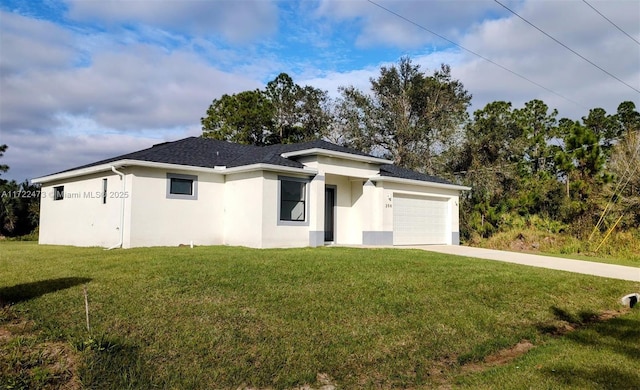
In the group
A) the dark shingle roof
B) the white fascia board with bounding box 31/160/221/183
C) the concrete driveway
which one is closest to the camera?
the concrete driveway

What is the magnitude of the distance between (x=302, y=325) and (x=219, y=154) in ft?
44.1

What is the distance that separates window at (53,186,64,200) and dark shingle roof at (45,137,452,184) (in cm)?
164

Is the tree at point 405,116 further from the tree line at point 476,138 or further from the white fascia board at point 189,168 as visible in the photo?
the white fascia board at point 189,168

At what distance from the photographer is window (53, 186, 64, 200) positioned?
19.4 metres

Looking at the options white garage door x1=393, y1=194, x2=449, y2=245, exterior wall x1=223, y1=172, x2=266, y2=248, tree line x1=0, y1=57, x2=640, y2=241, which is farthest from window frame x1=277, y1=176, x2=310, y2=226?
tree line x1=0, y1=57, x2=640, y2=241

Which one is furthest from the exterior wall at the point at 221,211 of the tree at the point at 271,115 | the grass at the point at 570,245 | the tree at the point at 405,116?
the tree at the point at 271,115

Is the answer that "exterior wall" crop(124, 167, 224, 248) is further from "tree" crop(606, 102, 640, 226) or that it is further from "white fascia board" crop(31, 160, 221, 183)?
"tree" crop(606, 102, 640, 226)

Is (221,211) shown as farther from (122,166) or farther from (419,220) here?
(419,220)

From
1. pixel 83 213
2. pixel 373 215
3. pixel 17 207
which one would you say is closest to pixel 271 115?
pixel 17 207

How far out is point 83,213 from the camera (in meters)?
17.4

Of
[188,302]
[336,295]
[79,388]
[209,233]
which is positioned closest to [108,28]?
[209,233]

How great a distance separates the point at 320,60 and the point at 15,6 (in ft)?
26.1

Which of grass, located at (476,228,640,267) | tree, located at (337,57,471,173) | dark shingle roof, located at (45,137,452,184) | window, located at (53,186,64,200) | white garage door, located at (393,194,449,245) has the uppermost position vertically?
tree, located at (337,57,471,173)

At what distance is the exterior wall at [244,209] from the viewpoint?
15367 mm
